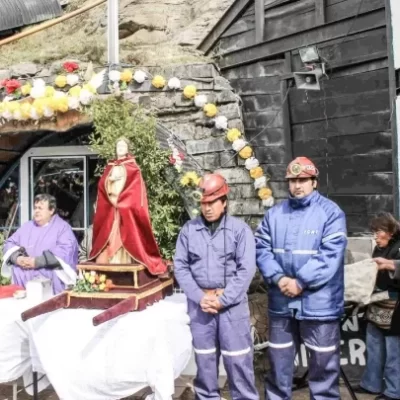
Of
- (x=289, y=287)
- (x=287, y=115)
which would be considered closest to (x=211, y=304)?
(x=289, y=287)

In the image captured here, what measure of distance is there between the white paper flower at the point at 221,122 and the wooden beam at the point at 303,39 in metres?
0.77

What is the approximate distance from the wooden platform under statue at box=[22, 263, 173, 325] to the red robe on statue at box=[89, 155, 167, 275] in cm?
13

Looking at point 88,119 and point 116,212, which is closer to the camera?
point 116,212

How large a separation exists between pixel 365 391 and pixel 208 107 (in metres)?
3.27

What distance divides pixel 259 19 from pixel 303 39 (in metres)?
0.69

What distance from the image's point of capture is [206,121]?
255 inches

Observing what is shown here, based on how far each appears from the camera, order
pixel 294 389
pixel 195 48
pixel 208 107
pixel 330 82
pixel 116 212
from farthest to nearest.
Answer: pixel 195 48
pixel 208 107
pixel 330 82
pixel 294 389
pixel 116 212

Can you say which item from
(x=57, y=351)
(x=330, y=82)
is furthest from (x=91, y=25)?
(x=57, y=351)

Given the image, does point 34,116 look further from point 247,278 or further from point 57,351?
point 247,278

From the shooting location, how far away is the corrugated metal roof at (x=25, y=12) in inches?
462

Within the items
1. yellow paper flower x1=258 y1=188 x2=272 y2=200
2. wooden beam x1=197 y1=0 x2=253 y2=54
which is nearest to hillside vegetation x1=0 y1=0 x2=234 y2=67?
wooden beam x1=197 y1=0 x2=253 y2=54

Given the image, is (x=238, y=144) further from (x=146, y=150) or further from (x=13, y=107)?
(x=13, y=107)

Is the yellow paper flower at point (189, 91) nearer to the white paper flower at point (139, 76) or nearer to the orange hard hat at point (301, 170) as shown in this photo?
the white paper flower at point (139, 76)

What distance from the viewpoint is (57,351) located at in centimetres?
419
